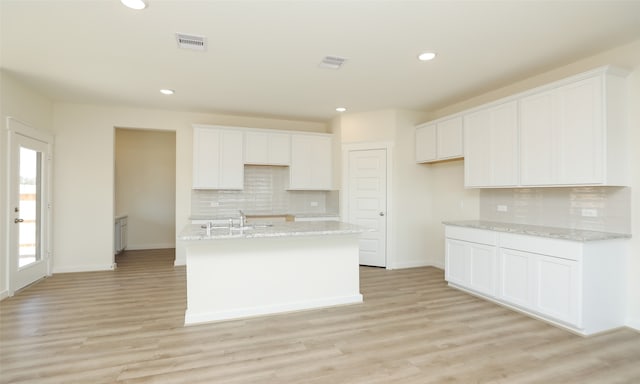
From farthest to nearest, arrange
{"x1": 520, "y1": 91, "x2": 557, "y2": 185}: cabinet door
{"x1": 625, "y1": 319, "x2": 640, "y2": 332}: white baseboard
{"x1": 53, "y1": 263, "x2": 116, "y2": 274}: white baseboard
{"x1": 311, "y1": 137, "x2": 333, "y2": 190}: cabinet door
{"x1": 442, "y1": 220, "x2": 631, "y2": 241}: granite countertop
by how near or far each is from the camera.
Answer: {"x1": 311, "y1": 137, "x2": 333, "y2": 190}: cabinet door, {"x1": 53, "y1": 263, "x2": 116, "y2": 274}: white baseboard, {"x1": 520, "y1": 91, "x2": 557, "y2": 185}: cabinet door, {"x1": 625, "y1": 319, "x2": 640, "y2": 332}: white baseboard, {"x1": 442, "y1": 220, "x2": 631, "y2": 241}: granite countertop

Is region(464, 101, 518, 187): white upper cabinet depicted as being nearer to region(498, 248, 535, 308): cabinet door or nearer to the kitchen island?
region(498, 248, 535, 308): cabinet door

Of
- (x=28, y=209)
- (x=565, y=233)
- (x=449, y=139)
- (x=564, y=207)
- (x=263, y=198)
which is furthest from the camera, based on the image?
(x=263, y=198)

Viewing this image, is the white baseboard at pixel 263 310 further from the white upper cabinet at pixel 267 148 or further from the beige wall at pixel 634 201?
the white upper cabinet at pixel 267 148

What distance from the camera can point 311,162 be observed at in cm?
603

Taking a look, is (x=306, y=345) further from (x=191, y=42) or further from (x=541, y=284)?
(x=191, y=42)

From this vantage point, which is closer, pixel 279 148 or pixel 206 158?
pixel 206 158

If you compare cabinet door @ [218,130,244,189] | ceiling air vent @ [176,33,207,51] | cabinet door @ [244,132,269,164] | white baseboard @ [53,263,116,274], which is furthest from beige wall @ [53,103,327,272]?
ceiling air vent @ [176,33,207,51]

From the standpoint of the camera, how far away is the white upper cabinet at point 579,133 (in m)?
2.93

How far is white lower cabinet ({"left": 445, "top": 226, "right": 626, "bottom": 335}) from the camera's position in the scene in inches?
113

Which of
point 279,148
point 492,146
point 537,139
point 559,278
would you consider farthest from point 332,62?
point 559,278

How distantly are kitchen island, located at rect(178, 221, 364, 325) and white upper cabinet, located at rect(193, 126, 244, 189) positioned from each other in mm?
2120

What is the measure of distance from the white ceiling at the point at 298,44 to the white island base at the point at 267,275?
1919mm

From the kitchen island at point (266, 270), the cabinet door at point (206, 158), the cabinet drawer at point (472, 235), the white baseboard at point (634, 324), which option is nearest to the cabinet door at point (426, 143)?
the cabinet drawer at point (472, 235)

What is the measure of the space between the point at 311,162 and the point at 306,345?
12.4ft
